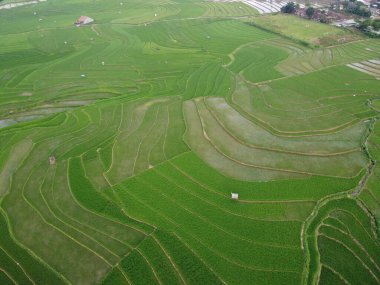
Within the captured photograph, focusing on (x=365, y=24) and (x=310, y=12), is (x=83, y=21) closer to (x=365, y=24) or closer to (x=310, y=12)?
(x=310, y=12)

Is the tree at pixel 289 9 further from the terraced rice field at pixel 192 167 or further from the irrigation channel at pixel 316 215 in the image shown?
the irrigation channel at pixel 316 215

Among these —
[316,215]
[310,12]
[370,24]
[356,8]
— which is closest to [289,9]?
[310,12]

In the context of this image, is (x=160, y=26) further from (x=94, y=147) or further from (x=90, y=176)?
(x=90, y=176)

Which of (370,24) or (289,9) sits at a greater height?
(289,9)

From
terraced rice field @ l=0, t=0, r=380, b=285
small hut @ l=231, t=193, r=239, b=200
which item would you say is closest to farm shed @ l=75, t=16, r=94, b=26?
terraced rice field @ l=0, t=0, r=380, b=285

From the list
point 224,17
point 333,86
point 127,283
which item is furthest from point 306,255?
point 224,17

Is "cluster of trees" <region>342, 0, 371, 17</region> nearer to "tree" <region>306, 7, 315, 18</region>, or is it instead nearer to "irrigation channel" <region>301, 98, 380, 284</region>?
"tree" <region>306, 7, 315, 18</region>
